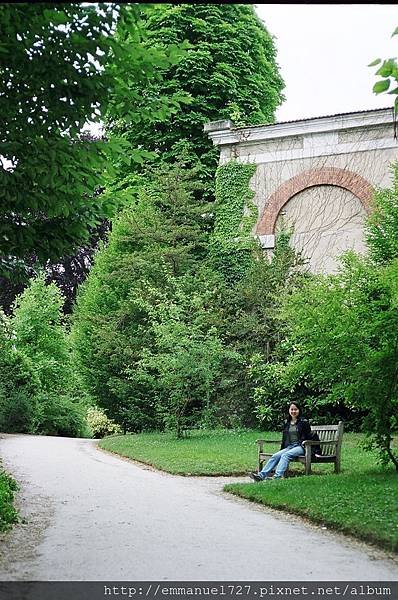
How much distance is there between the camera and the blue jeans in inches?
480

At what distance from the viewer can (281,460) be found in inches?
484

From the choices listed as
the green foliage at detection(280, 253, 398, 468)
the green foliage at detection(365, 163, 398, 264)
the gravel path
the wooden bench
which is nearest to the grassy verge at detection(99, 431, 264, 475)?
the wooden bench

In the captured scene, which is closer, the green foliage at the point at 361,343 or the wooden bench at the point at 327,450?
the green foliage at the point at 361,343

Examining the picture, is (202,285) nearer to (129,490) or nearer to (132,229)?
(132,229)

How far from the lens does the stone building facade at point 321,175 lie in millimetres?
24953

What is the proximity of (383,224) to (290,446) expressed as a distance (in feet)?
38.9

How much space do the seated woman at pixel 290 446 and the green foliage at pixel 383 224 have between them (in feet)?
33.2

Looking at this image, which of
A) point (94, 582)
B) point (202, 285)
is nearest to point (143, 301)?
point (202, 285)

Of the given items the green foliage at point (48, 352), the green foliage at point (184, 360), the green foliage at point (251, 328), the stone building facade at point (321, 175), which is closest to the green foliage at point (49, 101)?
the green foliage at point (184, 360)

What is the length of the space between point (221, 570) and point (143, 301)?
59.2ft

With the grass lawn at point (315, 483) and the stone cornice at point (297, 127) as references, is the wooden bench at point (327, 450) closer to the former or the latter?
the grass lawn at point (315, 483)

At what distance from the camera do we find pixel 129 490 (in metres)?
11.4

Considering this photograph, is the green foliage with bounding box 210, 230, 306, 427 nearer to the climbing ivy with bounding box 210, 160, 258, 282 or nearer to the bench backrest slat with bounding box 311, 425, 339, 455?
the climbing ivy with bounding box 210, 160, 258, 282

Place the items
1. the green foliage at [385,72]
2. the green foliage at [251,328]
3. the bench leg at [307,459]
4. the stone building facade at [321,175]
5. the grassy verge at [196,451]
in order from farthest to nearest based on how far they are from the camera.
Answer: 1. the stone building facade at [321,175]
2. the green foliage at [251,328]
3. the grassy verge at [196,451]
4. the bench leg at [307,459]
5. the green foliage at [385,72]
